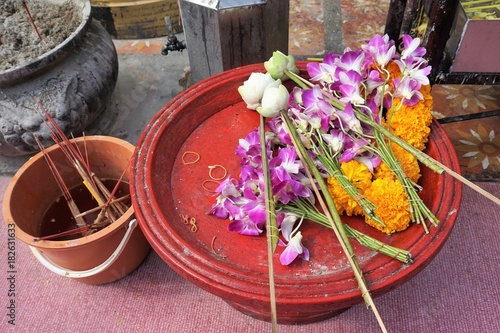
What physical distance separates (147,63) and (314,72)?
188 centimetres

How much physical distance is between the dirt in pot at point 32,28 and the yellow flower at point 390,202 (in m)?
1.73

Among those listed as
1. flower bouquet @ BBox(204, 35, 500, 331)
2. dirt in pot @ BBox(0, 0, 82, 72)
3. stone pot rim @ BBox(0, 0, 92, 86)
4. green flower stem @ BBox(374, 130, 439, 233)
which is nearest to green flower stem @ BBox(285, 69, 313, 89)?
flower bouquet @ BBox(204, 35, 500, 331)

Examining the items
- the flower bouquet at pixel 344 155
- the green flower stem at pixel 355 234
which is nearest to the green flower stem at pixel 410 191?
the flower bouquet at pixel 344 155

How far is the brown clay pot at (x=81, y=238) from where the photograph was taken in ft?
5.08

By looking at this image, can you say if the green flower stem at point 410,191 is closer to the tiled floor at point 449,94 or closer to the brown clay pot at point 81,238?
the brown clay pot at point 81,238

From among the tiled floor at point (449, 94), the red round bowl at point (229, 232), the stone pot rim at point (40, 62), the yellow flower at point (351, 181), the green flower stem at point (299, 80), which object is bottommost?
the tiled floor at point (449, 94)

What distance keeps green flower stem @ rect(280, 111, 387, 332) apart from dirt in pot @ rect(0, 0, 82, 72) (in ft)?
4.74

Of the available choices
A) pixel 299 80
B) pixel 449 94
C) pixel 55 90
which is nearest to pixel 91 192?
pixel 55 90

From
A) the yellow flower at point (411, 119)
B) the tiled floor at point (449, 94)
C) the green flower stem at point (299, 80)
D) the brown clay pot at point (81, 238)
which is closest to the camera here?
the yellow flower at point (411, 119)

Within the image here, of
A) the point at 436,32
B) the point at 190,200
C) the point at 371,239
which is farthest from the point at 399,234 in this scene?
the point at 436,32

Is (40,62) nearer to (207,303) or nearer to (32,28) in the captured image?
(32,28)

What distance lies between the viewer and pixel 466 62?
160 centimetres

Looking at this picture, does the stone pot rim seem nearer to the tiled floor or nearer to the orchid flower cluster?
the orchid flower cluster

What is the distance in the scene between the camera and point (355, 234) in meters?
1.19
